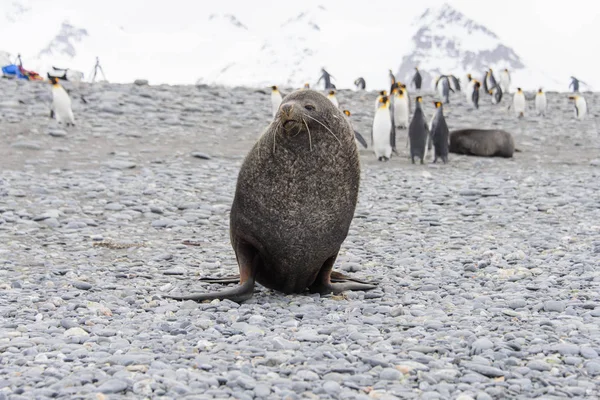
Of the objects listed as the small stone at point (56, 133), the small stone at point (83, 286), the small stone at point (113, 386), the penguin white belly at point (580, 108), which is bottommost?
the small stone at point (83, 286)

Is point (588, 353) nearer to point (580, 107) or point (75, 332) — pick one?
point (75, 332)

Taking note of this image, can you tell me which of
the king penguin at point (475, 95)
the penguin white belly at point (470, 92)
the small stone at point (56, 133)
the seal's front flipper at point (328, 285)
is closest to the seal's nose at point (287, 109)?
the seal's front flipper at point (328, 285)

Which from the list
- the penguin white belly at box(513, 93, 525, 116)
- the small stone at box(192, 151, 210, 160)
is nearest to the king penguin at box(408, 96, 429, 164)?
the small stone at box(192, 151, 210, 160)

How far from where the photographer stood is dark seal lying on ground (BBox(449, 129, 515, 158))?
12859 millimetres

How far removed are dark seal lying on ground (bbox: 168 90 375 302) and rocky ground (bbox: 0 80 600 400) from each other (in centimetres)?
26

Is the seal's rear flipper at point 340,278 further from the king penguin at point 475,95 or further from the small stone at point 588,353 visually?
the king penguin at point 475,95

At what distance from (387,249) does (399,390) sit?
11.0ft

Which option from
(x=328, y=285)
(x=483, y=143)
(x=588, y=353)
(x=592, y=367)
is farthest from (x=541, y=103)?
(x=592, y=367)

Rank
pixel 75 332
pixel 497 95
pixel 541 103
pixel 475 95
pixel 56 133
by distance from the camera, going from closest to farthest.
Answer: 1. pixel 75 332
2. pixel 56 133
3. pixel 475 95
4. pixel 541 103
5. pixel 497 95

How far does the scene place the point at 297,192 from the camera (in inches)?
156

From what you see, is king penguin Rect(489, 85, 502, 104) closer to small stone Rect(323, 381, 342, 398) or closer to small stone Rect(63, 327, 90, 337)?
small stone Rect(63, 327, 90, 337)

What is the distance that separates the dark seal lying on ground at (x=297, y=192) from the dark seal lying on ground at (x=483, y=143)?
9.30m

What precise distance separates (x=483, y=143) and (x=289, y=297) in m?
9.51

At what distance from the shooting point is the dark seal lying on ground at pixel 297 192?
397 cm
